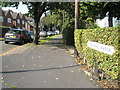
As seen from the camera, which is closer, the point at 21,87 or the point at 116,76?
the point at 116,76

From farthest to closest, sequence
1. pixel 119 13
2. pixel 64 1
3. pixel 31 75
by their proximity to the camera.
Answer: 1. pixel 64 1
2. pixel 119 13
3. pixel 31 75

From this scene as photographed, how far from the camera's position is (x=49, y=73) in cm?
566

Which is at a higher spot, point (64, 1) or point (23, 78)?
point (64, 1)

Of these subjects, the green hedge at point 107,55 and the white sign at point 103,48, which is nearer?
the green hedge at point 107,55

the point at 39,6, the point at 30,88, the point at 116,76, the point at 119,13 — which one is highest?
the point at 39,6

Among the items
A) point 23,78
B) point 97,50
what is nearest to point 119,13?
point 97,50

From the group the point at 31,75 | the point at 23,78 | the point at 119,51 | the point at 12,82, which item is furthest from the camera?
the point at 31,75

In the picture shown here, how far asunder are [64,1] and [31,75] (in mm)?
10789

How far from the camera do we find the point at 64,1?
14.7 meters

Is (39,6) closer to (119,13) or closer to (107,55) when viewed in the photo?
(119,13)

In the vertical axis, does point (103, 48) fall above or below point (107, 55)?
above

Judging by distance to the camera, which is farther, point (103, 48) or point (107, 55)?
point (103, 48)

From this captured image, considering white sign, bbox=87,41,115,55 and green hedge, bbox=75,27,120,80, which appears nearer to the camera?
green hedge, bbox=75,27,120,80

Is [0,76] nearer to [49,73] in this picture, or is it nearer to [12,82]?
[12,82]
